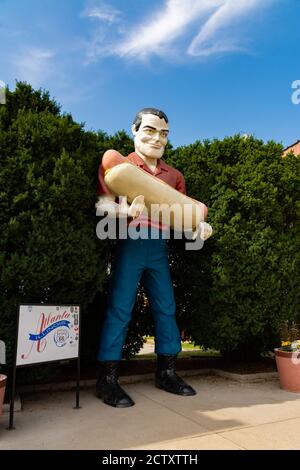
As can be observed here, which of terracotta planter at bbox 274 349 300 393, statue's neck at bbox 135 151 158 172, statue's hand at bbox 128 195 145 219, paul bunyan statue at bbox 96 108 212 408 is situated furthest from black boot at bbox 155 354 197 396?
statue's neck at bbox 135 151 158 172

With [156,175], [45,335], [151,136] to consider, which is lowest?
[45,335]

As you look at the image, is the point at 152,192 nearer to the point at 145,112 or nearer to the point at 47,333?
the point at 145,112

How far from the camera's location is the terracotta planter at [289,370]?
4773mm

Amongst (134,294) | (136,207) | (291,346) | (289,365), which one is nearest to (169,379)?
(134,294)

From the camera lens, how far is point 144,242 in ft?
15.4

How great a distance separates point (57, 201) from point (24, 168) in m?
0.45

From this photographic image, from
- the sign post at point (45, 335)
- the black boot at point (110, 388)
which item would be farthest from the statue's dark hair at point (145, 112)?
the black boot at point (110, 388)

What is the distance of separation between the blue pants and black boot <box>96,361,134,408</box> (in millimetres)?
99

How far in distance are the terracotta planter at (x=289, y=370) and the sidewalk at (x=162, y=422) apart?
5.0 inches

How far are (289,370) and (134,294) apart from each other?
2043 mm

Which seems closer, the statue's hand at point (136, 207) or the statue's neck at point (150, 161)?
the statue's hand at point (136, 207)

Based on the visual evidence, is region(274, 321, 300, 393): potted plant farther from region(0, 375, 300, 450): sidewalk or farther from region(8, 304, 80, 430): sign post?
region(8, 304, 80, 430): sign post

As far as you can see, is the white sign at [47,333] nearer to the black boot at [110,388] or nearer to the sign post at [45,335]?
the sign post at [45,335]

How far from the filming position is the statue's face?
15.5 ft
